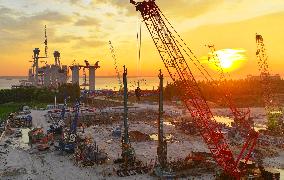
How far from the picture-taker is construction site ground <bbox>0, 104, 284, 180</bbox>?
169 feet

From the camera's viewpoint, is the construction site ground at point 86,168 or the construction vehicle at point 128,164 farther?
the construction site ground at point 86,168

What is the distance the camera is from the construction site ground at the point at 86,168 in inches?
2026

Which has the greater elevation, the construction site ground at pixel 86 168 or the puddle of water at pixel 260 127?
the puddle of water at pixel 260 127

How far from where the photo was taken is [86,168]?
54.1 m

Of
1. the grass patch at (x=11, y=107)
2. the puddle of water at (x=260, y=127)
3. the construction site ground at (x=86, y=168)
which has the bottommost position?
the construction site ground at (x=86, y=168)

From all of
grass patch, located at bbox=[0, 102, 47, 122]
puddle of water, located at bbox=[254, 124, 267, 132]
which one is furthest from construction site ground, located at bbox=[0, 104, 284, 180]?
grass patch, located at bbox=[0, 102, 47, 122]

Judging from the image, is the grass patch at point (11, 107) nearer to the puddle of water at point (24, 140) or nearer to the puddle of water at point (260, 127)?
the puddle of water at point (24, 140)

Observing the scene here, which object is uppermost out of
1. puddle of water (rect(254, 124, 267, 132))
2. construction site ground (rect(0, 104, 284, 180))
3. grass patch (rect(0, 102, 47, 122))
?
grass patch (rect(0, 102, 47, 122))

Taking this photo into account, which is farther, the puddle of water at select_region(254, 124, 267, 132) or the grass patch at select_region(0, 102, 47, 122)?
the grass patch at select_region(0, 102, 47, 122)

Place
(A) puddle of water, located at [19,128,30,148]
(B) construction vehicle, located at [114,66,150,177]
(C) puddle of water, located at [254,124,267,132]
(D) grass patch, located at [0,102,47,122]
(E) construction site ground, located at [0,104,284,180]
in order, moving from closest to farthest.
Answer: (B) construction vehicle, located at [114,66,150,177] < (E) construction site ground, located at [0,104,284,180] < (A) puddle of water, located at [19,128,30,148] < (C) puddle of water, located at [254,124,267,132] < (D) grass patch, located at [0,102,47,122]

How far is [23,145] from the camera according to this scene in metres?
72.8

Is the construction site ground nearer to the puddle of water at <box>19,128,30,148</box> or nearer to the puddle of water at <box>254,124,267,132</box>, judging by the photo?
the puddle of water at <box>19,128,30,148</box>

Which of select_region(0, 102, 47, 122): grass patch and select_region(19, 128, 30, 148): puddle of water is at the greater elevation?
select_region(0, 102, 47, 122): grass patch

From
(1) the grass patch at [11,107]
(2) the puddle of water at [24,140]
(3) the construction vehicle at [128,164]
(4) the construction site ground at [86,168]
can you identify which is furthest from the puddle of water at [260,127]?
(1) the grass patch at [11,107]
